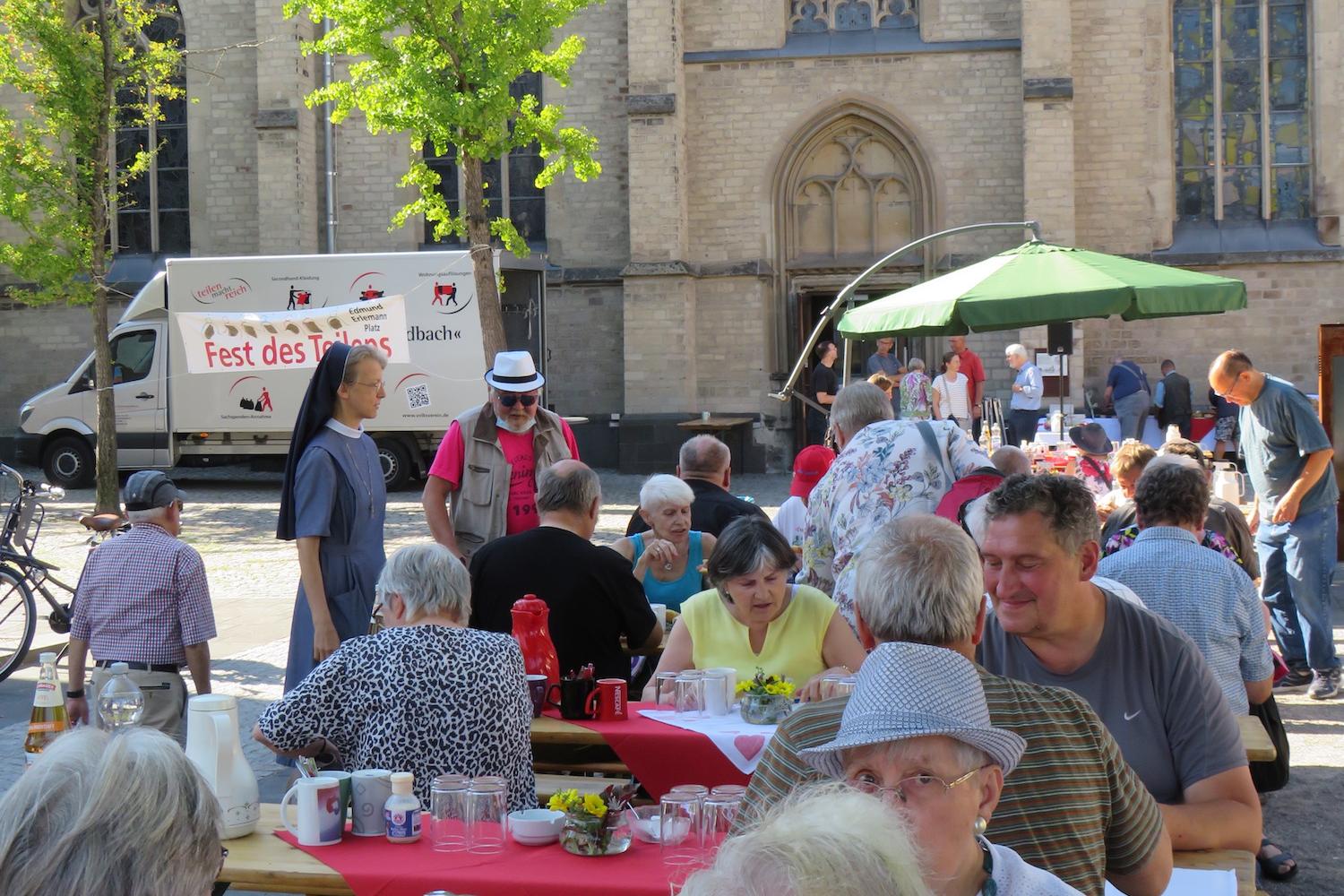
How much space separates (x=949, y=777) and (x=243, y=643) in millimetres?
7996

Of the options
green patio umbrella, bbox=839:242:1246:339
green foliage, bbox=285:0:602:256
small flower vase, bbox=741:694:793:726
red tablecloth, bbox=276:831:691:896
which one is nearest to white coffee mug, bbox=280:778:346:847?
red tablecloth, bbox=276:831:691:896

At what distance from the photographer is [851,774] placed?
2.31 m

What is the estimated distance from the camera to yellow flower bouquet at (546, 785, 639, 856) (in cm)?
324

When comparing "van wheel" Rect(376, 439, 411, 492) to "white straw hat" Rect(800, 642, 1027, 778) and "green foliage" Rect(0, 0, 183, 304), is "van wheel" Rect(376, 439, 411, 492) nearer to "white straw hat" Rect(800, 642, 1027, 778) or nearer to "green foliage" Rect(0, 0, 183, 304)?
"green foliage" Rect(0, 0, 183, 304)

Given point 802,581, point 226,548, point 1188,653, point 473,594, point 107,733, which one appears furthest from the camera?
point 226,548

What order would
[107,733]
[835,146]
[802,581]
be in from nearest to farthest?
[107,733]
[802,581]
[835,146]

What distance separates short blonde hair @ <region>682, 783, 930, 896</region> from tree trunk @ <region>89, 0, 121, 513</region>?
15.0 m

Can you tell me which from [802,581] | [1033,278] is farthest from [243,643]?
[1033,278]

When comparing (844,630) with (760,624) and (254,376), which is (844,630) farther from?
(254,376)

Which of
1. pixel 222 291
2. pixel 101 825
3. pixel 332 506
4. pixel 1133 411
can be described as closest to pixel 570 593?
pixel 332 506

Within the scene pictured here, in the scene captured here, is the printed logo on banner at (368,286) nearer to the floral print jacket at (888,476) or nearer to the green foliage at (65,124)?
the green foliage at (65,124)

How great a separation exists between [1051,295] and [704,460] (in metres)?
1.90

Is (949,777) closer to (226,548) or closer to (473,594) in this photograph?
(473,594)

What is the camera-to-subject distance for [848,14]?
2191 centimetres
